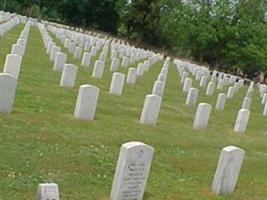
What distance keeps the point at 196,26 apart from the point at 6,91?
146 feet

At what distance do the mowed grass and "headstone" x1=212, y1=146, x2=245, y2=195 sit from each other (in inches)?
5.9

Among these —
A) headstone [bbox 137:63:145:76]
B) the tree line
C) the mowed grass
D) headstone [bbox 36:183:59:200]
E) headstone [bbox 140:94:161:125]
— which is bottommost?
the mowed grass

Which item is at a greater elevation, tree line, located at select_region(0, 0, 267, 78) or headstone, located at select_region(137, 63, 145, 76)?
tree line, located at select_region(0, 0, 267, 78)

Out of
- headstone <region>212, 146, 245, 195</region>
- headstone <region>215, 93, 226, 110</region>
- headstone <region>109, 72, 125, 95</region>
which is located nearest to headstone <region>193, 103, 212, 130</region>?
headstone <region>109, 72, 125, 95</region>

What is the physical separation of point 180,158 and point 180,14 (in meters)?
48.3

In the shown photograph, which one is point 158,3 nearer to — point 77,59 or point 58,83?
point 77,59

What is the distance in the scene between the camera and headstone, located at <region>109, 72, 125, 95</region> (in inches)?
647

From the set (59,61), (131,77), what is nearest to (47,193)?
(59,61)

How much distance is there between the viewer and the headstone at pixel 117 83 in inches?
647

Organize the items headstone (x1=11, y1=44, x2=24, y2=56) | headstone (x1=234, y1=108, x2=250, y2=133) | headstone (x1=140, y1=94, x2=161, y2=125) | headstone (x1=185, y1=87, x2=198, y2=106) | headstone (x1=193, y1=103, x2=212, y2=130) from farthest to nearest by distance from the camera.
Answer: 1. headstone (x1=11, y1=44, x2=24, y2=56)
2. headstone (x1=185, y1=87, x2=198, y2=106)
3. headstone (x1=234, y1=108, x2=250, y2=133)
4. headstone (x1=193, y1=103, x2=212, y2=130)
5. headstone (x1=140, y1=94, x2=161, y2=125)

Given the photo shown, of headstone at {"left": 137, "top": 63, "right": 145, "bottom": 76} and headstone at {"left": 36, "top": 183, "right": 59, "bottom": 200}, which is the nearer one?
headstone at {"left": 36, "top": 183, "right": 59, "bottom": 200}

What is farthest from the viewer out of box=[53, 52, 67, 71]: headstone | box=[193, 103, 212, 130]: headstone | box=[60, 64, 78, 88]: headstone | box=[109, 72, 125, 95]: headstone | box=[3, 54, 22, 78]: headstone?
box=[53, 52, 67, 71]: headstone

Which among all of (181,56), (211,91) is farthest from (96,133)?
(181,56)

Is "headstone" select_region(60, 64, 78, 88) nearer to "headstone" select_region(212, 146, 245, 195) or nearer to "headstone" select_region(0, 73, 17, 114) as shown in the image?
"headstone" select_region(0, 73, 17, 114)
